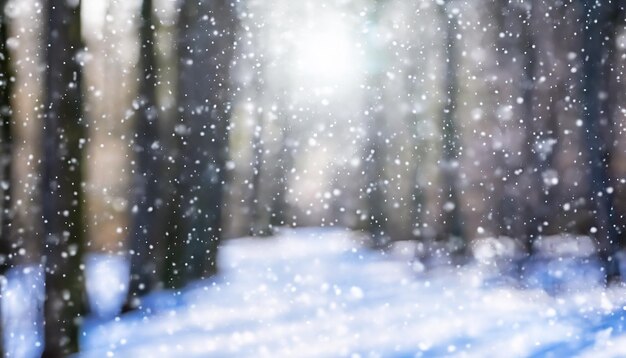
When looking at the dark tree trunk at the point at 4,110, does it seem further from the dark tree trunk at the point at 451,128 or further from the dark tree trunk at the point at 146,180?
the dark tree trunk at the point at 451,128

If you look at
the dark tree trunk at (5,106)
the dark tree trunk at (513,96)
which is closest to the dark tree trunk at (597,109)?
the dark tree trunk at (513,96)

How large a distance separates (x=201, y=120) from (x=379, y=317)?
153 inches

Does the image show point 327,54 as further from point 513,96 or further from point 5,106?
point 5,106

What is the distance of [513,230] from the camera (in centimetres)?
1825

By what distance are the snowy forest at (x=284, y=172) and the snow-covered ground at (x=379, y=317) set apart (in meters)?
0.06

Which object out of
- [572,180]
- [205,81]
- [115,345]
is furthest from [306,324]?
[572,180]

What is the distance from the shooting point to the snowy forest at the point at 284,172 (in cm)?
688

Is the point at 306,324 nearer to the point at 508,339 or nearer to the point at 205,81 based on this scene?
the point at 508,339

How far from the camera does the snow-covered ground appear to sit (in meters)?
7.18

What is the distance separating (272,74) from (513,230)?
9.05m

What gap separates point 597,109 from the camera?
391 inches

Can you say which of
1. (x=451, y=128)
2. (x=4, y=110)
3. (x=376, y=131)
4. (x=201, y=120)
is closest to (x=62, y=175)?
(x=4, y=110)

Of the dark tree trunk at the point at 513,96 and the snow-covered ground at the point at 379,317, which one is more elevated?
the dark tree trunk at the point at 513,96

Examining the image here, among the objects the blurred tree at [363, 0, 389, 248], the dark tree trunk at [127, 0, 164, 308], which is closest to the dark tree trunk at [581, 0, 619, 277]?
the dark tree trunk at [127, 0, 164, 308]
